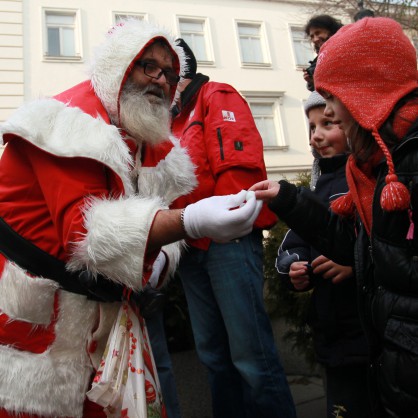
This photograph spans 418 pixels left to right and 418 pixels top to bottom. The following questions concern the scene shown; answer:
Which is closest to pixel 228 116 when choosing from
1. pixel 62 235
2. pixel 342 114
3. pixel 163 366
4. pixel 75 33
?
pixel 342 114

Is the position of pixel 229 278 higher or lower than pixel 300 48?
lower

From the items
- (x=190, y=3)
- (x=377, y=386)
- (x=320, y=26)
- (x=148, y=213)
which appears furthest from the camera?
(x=190, y=3)

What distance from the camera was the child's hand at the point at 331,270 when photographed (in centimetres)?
191

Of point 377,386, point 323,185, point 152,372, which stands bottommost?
point 377,386

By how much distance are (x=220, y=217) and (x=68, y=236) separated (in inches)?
18.0

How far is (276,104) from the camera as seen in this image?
1534 centimetres

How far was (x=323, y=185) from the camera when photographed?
2.21 m

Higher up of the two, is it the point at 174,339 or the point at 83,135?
the point at 83,135

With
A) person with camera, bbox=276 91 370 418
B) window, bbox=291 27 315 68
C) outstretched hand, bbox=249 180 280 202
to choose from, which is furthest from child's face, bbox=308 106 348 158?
window, bbox=291 27 315 68

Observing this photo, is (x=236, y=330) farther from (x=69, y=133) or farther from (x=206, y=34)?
(x=206, y=34)

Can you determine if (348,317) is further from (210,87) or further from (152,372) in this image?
(210,87)

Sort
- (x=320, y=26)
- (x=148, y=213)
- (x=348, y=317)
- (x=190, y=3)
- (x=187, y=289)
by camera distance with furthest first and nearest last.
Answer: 1. (x=190, y=3)
2. (x=320, y=26)
3. (x=187, y=289)
4. (x=348, y=317)
5. (x=148, y=213)

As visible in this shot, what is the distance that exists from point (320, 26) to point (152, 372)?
110 inches

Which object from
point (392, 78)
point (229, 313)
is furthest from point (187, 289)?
point (392, 78)
